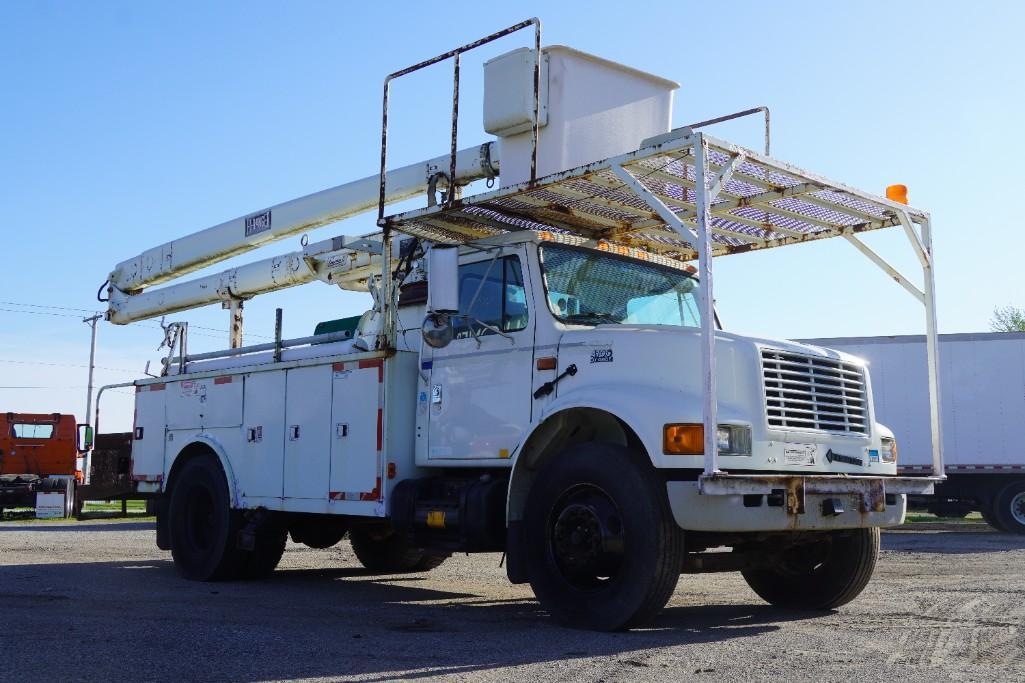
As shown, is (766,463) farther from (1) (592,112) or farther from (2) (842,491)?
(1) (592,112)

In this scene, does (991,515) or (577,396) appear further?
(991,515)

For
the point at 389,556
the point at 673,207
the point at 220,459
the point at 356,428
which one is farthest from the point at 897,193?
the point at 220,459

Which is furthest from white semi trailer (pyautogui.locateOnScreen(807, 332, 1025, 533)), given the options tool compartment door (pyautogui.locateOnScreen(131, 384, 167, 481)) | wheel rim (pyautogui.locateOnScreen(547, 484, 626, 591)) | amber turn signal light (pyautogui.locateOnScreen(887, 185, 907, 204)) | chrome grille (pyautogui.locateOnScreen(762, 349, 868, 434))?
wheel rim (pyautogui.locateOnScreen(547, 484, 626, 591))

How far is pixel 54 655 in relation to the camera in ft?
20.0

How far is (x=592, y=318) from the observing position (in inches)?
313

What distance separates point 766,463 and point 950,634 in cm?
166

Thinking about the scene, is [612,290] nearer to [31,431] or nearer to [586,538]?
[586,538]

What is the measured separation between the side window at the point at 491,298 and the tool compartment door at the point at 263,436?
228 cm

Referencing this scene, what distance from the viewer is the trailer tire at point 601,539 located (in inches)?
260

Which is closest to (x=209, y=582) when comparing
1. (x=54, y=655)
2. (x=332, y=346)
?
(x=332, y=346)

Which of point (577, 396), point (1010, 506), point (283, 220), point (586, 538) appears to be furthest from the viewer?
point (1010, 506)

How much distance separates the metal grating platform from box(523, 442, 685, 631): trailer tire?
6.36 feet

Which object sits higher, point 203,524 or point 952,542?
point 203,524

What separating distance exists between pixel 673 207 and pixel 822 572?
301cm
